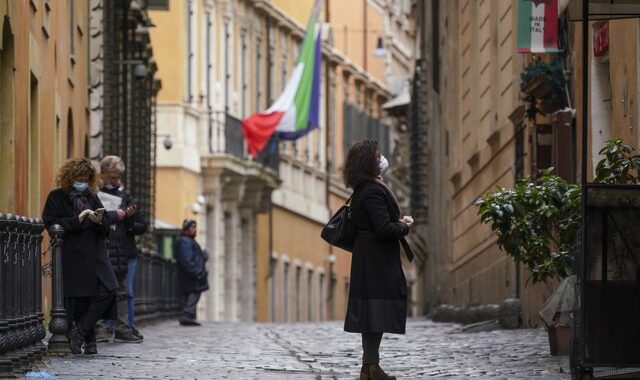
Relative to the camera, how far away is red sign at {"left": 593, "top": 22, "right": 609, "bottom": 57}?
21875 mm

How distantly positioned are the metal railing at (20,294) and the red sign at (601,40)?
21.0ft

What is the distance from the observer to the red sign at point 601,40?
21875 millimetres

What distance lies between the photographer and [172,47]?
5519 cm

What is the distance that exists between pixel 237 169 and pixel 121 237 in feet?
113

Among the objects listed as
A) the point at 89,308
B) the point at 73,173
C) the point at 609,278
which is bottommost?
the point at 89,308

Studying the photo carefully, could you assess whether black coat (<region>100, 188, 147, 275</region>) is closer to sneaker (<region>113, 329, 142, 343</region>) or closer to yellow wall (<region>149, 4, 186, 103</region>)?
sneaker (<region>113, 329, 142, 343</region>)

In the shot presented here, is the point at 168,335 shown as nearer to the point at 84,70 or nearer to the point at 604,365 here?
the point at 84,70

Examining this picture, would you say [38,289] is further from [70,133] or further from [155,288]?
[155,288]

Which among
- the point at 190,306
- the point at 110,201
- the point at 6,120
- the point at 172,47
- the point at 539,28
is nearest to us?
the point at 110,201

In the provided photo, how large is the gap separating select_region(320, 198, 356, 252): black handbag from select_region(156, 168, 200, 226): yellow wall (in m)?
37.6

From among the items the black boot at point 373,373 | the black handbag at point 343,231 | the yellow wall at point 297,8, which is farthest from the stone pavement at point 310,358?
the yellow wall at point 297,8

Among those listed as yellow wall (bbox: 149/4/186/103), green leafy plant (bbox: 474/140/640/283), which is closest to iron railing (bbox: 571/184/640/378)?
green leafy plant (bbox: 474/140/640/283)

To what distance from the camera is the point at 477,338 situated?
25781mm

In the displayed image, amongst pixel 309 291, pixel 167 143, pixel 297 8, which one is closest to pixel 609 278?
pixel 167 143
